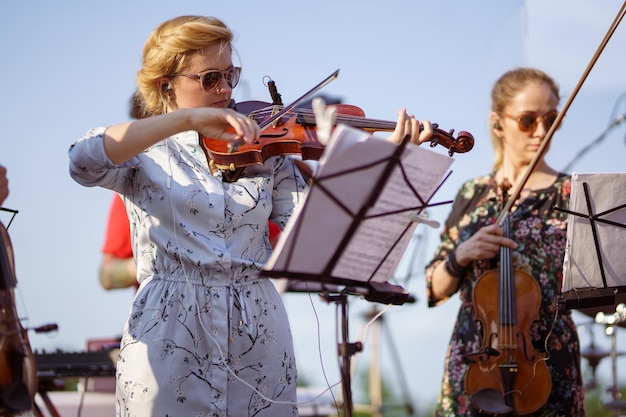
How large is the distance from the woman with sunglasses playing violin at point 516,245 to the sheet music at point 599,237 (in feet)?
1.18

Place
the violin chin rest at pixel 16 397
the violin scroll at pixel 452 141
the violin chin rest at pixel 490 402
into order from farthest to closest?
the violin chin rest at pixel 490 402
the violin scroll at pixel 452 141
the violin chin rest at pixel 16 397

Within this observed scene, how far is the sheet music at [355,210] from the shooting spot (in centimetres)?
176

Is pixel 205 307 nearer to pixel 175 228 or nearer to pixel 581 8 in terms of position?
pixel 175 228

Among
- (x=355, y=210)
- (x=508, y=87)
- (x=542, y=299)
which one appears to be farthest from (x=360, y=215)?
(x=508, y=87)

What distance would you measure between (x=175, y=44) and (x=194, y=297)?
694mm

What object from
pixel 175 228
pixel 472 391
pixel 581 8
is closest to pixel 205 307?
pixel 175 228

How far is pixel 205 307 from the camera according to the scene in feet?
7.16

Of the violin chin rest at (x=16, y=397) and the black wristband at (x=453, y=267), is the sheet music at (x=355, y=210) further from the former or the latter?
the black wristband at (x=453, y=267)

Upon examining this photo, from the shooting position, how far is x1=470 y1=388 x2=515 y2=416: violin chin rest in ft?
9.18

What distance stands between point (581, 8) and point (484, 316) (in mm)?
2249

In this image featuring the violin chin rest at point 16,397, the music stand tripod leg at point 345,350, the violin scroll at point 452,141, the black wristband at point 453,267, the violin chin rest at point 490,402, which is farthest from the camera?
the black wristband at point 453,267

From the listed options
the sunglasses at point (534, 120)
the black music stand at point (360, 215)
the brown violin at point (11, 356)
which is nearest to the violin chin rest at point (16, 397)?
the brown violin at point (11, 356)

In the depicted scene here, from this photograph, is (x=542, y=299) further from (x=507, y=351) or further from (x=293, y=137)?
(x=293, y=137)

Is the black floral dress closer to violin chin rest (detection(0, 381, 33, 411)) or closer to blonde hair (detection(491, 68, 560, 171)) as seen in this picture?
blonde hair (detection(491, 68, 560, 171))
